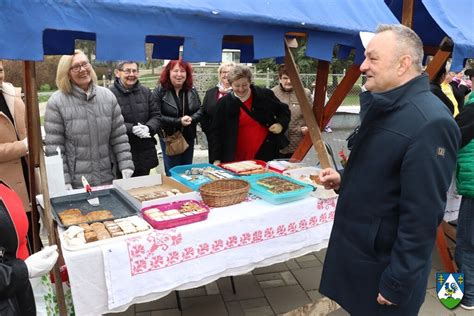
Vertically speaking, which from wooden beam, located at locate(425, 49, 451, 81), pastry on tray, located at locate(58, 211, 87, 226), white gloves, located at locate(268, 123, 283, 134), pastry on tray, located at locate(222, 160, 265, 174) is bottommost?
pastry on tray, located at locate(58, 211, 87, 226)

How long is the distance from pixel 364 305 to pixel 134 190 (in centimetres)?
160

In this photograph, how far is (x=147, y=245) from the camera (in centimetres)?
192

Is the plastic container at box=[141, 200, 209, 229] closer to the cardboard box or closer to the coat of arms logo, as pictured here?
the cardboard box

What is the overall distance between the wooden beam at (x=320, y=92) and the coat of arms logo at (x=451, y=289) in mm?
1470

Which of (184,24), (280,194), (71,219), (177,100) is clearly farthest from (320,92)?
(71,219)

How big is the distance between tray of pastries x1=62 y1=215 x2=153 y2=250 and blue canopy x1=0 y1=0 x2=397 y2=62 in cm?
83

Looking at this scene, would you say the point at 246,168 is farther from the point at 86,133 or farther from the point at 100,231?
the point at 100,231

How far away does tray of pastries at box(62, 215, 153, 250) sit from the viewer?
184cm

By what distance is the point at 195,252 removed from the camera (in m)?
2.06

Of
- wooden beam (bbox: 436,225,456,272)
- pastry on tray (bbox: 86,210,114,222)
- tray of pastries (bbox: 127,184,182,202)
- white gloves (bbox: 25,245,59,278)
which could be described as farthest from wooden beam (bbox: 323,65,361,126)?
white gloves (bbox: 25,245,59,278)

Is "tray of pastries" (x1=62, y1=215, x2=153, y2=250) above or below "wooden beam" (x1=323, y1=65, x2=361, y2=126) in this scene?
below

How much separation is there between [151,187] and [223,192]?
0.63m

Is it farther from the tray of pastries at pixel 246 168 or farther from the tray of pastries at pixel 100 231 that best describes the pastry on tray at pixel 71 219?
the tray of pastries at pixel 246 168

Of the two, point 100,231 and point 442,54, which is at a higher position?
point 442,54
